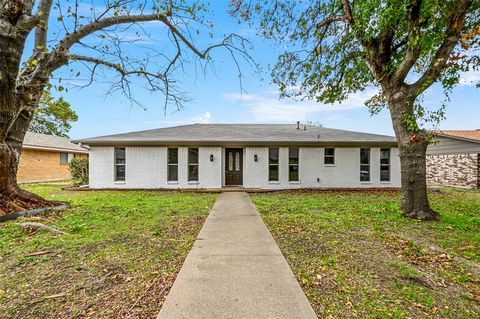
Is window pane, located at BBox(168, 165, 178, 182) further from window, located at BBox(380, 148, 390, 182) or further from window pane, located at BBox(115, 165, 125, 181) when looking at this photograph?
window, located at BBox(380, 148, 390, 182)

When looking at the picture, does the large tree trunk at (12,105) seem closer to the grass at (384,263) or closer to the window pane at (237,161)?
the grass at (384,263)

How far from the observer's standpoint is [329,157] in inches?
511

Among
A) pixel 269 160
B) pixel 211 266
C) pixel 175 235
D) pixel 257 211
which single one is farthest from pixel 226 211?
pixel 269 160

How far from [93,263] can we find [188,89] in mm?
6728

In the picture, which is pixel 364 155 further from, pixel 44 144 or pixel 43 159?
pixel 43 159

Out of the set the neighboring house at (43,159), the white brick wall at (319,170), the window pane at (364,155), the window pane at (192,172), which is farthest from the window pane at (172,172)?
the window pane at (364,155)

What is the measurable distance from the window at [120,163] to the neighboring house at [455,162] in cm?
1772

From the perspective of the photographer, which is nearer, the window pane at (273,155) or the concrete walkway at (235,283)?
the concrete walkway at (235,283)

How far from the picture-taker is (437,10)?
5.82m

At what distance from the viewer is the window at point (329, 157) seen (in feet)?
42.5

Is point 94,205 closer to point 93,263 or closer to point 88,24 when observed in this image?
point 93,263

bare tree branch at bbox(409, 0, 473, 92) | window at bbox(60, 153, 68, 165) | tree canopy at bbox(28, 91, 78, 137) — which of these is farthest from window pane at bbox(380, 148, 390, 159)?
tree canopy at bbox(28, 91, 78, 137)

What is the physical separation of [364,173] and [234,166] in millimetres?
7373

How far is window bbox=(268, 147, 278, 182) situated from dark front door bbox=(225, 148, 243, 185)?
5.24 feet
